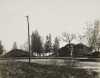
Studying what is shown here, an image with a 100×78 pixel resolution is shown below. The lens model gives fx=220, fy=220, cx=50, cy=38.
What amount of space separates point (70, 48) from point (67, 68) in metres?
8.55

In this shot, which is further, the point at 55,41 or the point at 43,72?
the point at 55,41

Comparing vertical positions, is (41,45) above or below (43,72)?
above

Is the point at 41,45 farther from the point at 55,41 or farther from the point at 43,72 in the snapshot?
the point at 43,72

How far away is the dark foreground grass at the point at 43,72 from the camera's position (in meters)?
11.3

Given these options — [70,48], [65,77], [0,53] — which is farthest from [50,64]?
[70,48]

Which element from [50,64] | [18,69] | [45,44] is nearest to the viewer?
[18,69]

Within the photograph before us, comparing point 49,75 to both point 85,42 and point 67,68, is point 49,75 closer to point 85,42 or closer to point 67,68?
point 67,68

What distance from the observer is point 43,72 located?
12.1 metres

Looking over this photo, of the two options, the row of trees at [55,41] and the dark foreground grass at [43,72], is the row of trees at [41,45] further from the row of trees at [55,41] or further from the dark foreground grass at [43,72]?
the dark foreground grass at [43,72]

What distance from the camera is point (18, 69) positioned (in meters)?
12.4

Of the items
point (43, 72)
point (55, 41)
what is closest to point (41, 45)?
point (55, 41)

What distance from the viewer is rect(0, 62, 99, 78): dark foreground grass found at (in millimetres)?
11301

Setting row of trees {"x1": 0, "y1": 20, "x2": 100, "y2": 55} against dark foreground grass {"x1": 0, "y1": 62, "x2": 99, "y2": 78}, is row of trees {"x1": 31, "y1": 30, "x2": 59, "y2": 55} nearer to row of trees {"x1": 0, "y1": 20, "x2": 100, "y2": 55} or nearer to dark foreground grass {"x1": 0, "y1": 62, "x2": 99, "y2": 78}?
row of trees {"x1": 0, "y1": 20, "x2": 100, "y2": 55}

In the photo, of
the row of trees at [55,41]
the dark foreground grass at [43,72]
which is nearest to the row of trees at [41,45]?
the row of trees at [55,41]
